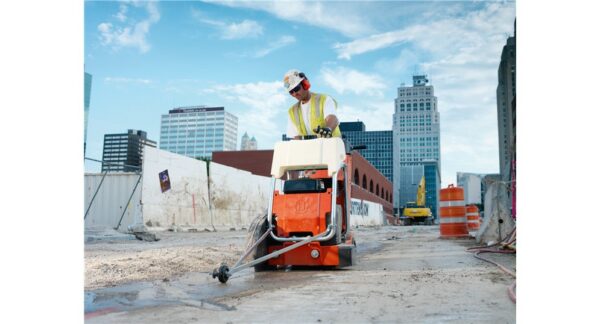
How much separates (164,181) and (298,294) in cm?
1150

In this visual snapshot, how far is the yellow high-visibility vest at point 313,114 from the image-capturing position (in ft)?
14.8

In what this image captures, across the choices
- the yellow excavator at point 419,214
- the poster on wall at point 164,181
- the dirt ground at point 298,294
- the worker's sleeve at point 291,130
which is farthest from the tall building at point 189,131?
the yellow excavator at point 419,214

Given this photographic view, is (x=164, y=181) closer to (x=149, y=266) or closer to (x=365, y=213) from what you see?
(x=149, y=266)

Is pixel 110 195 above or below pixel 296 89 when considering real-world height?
below

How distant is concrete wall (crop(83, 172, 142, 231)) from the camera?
13344mm

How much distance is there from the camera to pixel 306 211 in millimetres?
4129

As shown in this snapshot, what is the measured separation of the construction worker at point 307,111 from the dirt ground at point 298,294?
1.33 m

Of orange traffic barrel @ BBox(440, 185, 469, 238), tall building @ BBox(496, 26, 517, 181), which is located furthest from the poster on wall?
tall building @ BBox(496, 26, 517, 181)

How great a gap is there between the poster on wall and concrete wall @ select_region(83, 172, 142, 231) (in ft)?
2.09

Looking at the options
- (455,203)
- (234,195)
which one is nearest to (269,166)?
(234,195)

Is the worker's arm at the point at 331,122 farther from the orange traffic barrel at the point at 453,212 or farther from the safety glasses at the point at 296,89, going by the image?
the orange traffic barrel at the point at 453,212

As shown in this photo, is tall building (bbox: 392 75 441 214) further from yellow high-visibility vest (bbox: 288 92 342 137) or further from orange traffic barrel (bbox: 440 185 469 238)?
orange traffic barrel (bbox: 440 185 469 238)
